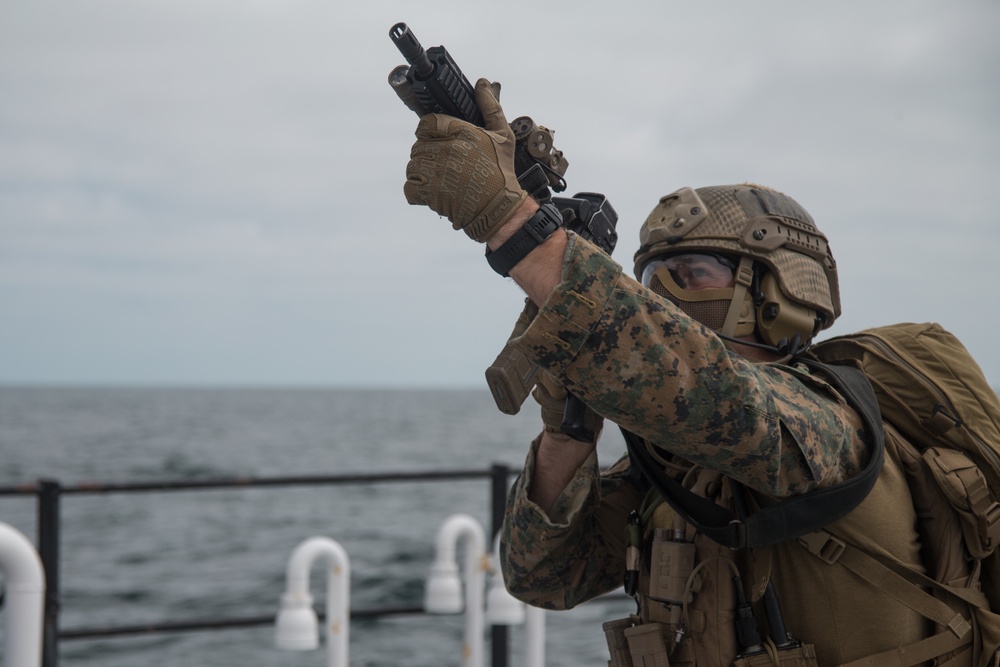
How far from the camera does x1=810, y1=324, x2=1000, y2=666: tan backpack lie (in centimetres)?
213

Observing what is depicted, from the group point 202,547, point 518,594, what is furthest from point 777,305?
point 202,547

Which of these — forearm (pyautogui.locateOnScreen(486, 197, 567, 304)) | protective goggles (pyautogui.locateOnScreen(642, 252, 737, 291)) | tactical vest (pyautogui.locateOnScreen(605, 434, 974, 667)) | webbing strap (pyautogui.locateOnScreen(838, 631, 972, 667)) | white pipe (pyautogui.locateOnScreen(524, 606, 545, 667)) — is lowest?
white pipe (pyautogui.locateOnScreen(524, 606, 545, 667))

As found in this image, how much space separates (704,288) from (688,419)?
0.65 m

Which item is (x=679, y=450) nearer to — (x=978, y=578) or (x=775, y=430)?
(x=775, y=430)

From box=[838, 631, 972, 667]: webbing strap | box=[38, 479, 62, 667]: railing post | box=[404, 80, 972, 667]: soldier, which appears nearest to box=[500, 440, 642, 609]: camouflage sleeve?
box=[404, 80, 972, 667]: soldier

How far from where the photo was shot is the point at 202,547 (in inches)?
974

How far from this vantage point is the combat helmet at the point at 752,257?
2.37 m

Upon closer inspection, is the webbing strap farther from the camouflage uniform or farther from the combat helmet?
the combat helmet

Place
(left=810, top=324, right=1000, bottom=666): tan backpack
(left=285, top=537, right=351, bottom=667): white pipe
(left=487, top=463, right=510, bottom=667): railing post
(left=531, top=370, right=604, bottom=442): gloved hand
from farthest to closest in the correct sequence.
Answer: (left=487, top=463, right=510, bottom=667): railing post, (left=285, top=537, right=351, bottom=667): white pipe, (left=531, top=370, right=604, bottom=442): gloved hand, (left=810, top=324, right=1000, bottom=666): tan backpack

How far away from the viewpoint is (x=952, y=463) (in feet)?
7.00

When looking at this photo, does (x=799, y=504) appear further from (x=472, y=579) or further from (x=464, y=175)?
(x=472, y=579)

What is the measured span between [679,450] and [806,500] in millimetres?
343

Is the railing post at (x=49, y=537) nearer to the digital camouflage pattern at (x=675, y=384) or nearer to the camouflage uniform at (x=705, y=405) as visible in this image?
the camouflage uniform at (x=705, y=405)

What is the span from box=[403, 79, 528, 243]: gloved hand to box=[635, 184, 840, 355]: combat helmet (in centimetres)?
62
